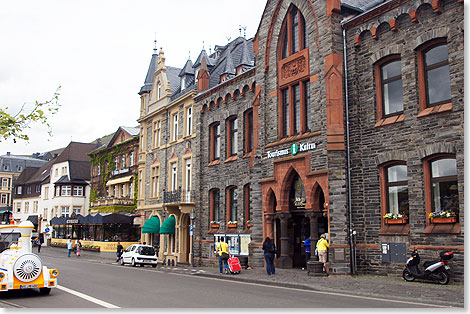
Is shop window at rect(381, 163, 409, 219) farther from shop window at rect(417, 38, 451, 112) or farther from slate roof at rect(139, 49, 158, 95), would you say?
slate roof at rect(139, 49, 158, 95)

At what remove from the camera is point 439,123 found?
16641 millimetres

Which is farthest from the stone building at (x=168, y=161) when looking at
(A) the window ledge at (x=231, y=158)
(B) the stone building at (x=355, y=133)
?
(B) the stone building at (x=355, y=133)

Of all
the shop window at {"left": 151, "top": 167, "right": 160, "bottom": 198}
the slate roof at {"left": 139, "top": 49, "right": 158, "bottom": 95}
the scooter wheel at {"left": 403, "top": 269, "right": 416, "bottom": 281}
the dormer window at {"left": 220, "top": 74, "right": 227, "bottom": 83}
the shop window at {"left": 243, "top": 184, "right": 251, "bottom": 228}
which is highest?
the slate roof at {"left": 139, "top": 49, "right": 158, "bottom": 95}

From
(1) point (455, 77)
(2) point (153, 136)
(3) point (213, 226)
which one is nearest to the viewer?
(1) point (455, 77)

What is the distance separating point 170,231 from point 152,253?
3.07 m

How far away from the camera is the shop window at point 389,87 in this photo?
18531mm

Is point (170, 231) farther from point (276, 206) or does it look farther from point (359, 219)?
point (359, 219)

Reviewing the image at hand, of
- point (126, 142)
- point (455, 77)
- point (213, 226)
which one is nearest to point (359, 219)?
point (455, 77)

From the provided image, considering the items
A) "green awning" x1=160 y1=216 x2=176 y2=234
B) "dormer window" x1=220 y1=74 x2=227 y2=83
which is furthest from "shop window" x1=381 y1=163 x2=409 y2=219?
"green awning" x1=160 y1=216 x2=176 y2=234

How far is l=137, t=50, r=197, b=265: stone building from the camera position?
32906mm

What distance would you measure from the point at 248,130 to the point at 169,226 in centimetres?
1027

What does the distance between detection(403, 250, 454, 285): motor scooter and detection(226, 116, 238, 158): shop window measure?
13.8 m

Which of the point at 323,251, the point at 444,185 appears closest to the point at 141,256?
the point at 323,251

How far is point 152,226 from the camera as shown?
35656 millimetres
